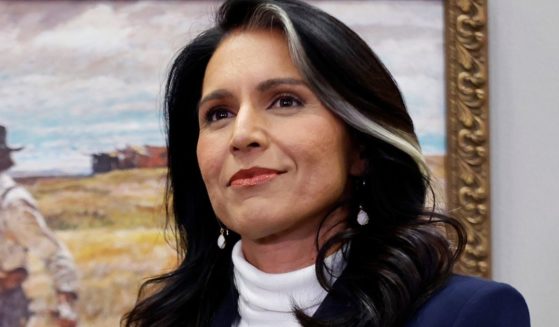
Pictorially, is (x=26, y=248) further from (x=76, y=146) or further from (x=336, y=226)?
(x=336, y=226)

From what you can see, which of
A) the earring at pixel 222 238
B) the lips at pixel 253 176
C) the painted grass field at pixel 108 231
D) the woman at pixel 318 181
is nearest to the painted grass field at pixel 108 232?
the painted grass field at pixel 108 231

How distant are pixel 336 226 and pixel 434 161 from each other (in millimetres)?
666

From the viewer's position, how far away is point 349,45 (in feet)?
4.24

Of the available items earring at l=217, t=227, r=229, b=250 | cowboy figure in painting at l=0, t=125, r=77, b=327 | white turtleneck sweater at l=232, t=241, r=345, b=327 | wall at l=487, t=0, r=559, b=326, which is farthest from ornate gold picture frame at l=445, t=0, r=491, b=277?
cowboy figure in painting at l=0, t=125, r=77, b=327

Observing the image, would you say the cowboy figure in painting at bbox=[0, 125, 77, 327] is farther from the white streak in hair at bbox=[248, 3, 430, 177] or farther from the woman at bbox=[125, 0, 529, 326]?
the white streak in hair at bbox=[248, 3, 430, 177]

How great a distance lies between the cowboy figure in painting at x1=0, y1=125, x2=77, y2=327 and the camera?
1.84 metres

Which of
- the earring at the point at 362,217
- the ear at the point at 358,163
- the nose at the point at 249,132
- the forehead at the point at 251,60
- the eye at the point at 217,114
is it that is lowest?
the earring at the point at 362,217

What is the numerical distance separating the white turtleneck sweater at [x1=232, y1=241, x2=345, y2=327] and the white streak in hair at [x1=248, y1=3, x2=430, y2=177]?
185 mm

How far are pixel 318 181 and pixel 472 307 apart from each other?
28cm

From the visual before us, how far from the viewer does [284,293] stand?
4.24 ft

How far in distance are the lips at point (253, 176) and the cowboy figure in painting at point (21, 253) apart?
28.8 inches

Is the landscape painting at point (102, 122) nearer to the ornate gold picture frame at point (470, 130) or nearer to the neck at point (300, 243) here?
the ornate gold picture frame at point (470, 130)

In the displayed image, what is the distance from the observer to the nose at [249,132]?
4.07 feet

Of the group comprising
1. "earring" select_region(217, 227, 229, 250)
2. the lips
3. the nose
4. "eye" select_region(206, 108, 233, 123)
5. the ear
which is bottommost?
"earring" select_region(217, 227, 229, 250)
